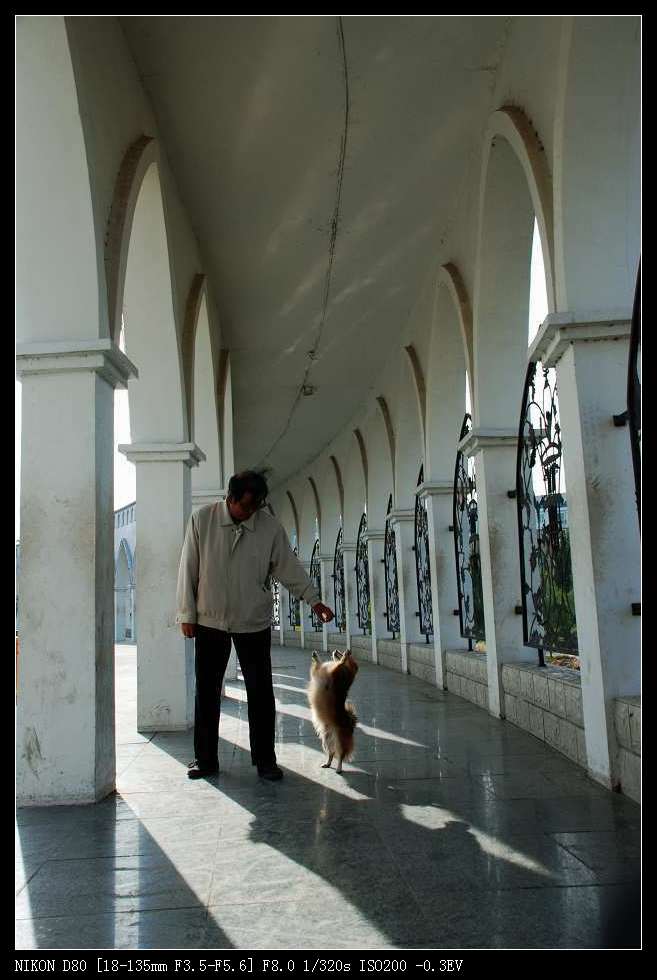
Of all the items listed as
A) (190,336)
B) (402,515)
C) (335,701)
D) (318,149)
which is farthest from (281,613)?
(335,701)

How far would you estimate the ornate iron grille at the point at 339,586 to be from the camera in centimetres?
1902

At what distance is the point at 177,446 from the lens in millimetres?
7387

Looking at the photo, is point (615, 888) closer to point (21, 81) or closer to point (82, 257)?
point (82, 257)

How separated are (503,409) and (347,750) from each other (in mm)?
3755

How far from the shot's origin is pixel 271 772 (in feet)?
16.0

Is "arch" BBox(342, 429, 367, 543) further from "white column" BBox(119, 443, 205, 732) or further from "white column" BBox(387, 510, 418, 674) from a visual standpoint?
"white column" BBox(119, 443, 205, 732)

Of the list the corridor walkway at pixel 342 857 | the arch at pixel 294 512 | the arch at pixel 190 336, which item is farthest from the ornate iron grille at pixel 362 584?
the corridor walkway at pixel 342 857

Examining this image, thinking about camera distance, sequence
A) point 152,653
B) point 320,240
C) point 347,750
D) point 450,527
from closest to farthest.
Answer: point 347,750 → point 152,653 → point 320,240 → point 450,527

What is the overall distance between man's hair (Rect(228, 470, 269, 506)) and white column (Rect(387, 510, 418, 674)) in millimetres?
7769

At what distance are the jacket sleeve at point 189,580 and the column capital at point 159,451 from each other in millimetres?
2349

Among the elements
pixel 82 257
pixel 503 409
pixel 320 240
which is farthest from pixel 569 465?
pixel 320 240

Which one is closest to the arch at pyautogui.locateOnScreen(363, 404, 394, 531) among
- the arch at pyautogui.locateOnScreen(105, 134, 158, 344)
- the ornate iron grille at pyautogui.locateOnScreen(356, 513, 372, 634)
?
the ornate iron grille at pyautogui.locateOnScreen(356, 513, 372, 634)

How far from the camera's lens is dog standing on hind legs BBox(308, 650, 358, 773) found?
4715 mm

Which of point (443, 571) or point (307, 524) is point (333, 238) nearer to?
point (443, 571)
